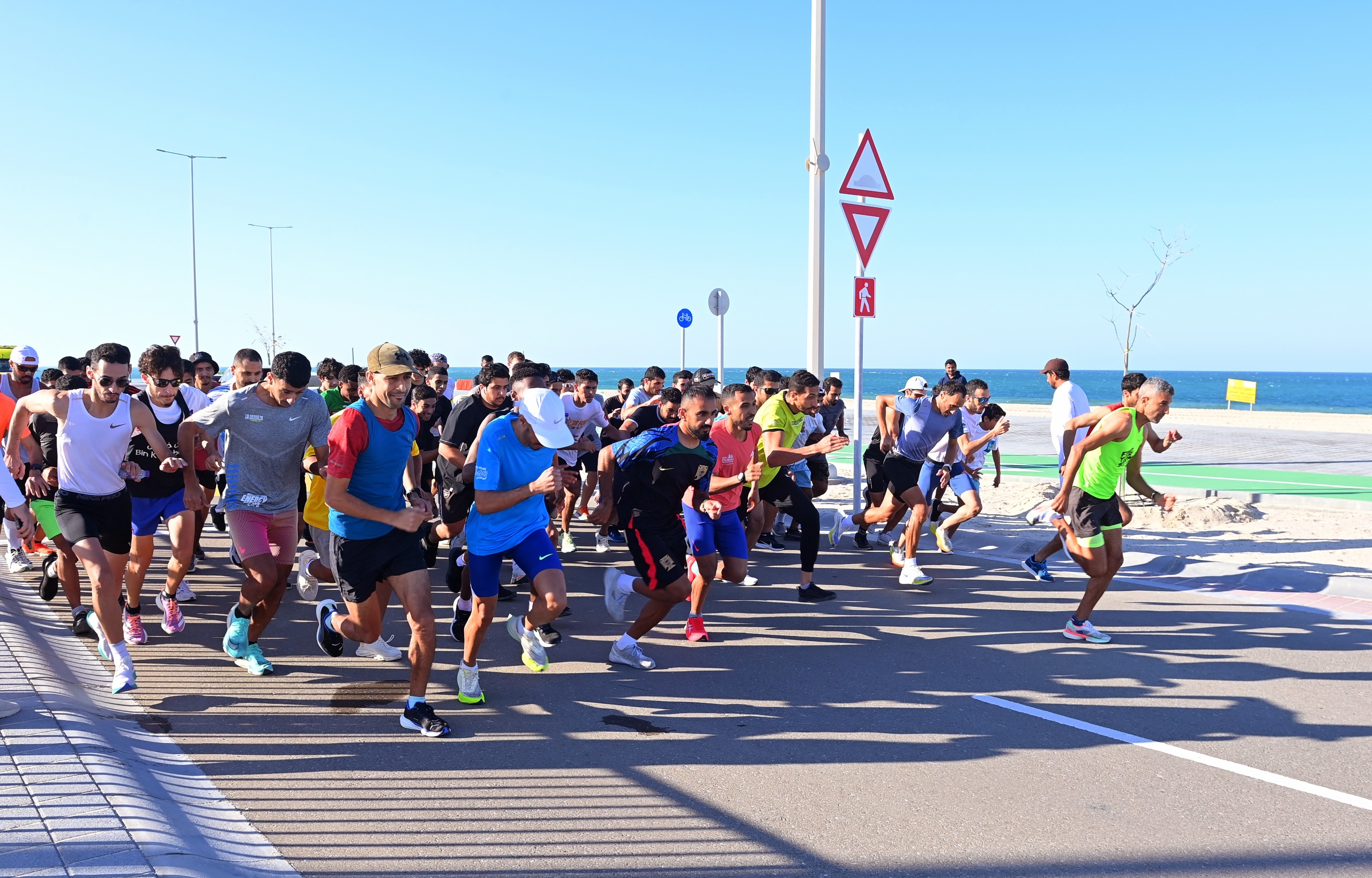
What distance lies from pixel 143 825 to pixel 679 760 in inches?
88.2

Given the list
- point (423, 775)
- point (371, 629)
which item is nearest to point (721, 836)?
point (423, 775)

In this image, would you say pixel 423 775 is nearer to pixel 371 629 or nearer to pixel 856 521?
pixel 371 629

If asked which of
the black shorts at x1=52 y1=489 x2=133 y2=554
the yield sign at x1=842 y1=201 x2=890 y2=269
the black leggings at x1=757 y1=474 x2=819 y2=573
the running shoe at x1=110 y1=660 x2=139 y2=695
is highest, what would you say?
the yield sign at x1=842 y1=201 x2=890 y2=269

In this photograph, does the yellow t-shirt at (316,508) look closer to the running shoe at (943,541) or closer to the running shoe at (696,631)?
the running shoe at (696,631)

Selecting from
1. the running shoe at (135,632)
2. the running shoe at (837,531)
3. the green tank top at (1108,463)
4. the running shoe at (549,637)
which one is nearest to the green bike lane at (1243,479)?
the running shoe at (837,531)

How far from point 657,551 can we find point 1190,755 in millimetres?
3086

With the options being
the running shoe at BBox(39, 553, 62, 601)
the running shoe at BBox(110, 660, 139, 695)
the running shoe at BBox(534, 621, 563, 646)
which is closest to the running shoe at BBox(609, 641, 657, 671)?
the running shoe at BBox(534, 621, 563, 646)

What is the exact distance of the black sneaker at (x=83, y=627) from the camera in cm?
671

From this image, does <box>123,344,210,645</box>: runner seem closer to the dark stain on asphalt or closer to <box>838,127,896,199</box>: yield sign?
the dark stain on asphalt

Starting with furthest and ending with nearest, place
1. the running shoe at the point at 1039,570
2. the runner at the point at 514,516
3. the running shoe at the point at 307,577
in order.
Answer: the running shoe at the point at 1039,570 < the running shoe at the point at 307,577 < the runner at the point at 514,516

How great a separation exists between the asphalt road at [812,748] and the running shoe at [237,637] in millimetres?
162

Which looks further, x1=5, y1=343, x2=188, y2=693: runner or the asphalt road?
x1=5, y1=343, x2=188, y2=693: runner

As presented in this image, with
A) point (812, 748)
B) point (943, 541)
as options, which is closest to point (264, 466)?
point (812, 748)

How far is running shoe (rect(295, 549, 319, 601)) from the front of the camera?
7293 millimetres
